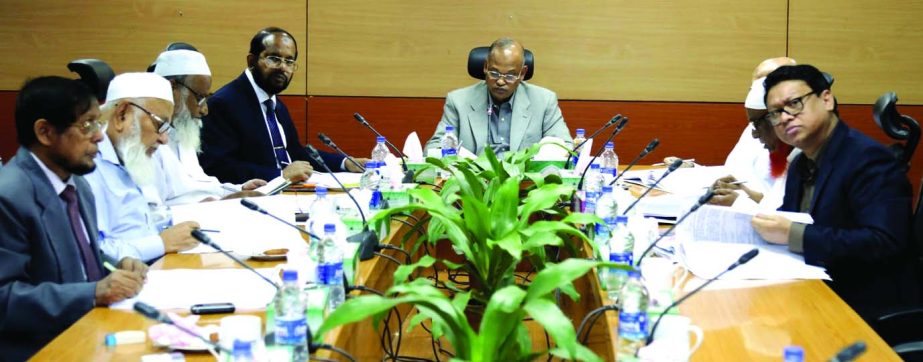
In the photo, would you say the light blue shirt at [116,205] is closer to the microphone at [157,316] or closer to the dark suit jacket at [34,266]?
the dark suit jacket at [34,266]

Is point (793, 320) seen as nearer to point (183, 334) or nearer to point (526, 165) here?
point (183, 334)

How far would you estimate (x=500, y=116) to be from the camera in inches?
184

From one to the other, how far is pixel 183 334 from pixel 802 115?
1.63 metres

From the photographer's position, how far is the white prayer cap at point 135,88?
2.85m

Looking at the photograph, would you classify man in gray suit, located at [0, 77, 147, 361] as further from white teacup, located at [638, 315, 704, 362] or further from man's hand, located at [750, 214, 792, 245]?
man's hand, located at [750, 214, 792, 245]

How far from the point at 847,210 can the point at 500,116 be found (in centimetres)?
244

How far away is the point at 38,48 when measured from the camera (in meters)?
5.57

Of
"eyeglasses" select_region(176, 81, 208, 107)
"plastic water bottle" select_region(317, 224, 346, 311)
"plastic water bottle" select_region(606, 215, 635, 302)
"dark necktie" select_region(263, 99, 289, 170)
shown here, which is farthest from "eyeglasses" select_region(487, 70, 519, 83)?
"plastic water bottle" select_region(317, 224, 346, 311)

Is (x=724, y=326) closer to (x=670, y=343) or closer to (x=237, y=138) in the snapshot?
(x=670, y=343)

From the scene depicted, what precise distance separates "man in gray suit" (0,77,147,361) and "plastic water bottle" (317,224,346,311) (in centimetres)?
40

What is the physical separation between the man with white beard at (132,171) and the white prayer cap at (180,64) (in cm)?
71

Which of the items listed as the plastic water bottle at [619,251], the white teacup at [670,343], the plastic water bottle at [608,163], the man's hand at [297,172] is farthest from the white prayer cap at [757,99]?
the white teacup at [670,343]

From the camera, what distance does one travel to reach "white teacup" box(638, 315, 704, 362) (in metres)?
1.47

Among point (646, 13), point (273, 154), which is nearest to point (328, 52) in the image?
point (273, 154)
